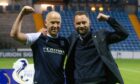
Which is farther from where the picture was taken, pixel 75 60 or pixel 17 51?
pixel 17 51

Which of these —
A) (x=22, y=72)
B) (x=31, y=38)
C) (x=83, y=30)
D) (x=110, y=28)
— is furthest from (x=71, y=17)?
(x=83, y=30)

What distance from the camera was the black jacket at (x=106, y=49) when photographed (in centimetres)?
664

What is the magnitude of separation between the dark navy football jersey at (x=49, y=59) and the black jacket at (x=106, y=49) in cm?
12

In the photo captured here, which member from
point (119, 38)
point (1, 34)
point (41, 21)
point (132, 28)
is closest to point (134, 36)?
point (132, 28)

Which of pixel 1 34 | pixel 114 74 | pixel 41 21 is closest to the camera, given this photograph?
pixel 114 74

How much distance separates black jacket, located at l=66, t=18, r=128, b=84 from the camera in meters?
6.64

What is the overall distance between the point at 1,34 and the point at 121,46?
1013 cm

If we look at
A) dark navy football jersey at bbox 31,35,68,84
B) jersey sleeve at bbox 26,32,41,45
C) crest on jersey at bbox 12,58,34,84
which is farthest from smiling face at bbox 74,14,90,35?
crest on jersey at bbox 12,58,34,84

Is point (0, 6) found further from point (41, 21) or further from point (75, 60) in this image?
point (75, 60)

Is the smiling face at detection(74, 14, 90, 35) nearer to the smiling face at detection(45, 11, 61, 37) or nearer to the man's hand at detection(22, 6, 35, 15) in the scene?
the smiling face at detection(45, 11, 61, 37)

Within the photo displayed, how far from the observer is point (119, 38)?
269 inches

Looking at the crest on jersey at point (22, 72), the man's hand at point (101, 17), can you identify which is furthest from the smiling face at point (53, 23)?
the crest on jersey at point (22, 72)

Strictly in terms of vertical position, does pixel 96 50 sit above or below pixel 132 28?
above

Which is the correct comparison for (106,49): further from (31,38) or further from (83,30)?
(31,38)
